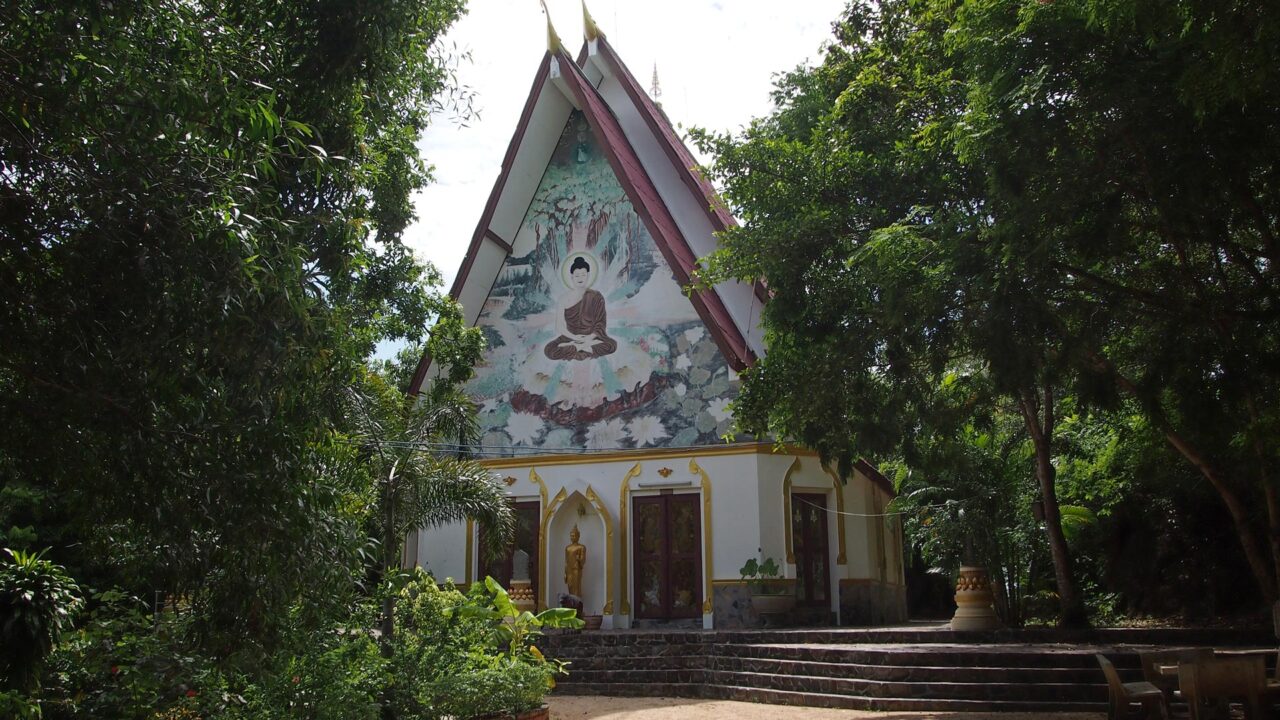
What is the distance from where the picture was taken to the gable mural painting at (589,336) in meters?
16.5

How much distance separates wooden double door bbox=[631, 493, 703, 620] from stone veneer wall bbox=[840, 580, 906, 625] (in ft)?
8.13

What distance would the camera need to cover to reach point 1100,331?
9.36 metres

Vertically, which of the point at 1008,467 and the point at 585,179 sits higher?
the point at 585,179

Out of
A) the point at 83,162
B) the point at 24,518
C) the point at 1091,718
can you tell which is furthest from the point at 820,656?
the point at 24,518

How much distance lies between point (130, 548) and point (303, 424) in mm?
2225

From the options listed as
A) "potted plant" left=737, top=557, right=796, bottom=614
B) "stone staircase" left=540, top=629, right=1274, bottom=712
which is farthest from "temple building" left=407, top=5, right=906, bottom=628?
"stone staircase" left=540, top=629, right=1274, bottom=712

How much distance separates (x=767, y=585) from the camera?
49.9 ft

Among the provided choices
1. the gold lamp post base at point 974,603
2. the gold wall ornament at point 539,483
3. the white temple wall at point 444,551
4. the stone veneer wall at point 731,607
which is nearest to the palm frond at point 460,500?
the stone veneer wall at point 731,607

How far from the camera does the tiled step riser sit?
9758 millimetres

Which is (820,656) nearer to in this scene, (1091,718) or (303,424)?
(1091,718)

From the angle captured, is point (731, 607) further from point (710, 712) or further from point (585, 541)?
point (710, 712)

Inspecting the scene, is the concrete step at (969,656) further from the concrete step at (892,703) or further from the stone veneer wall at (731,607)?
the stone veneer wall at (731,607)

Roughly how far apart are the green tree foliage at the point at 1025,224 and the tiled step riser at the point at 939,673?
7.36 feet

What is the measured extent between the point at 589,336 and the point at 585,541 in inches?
137
